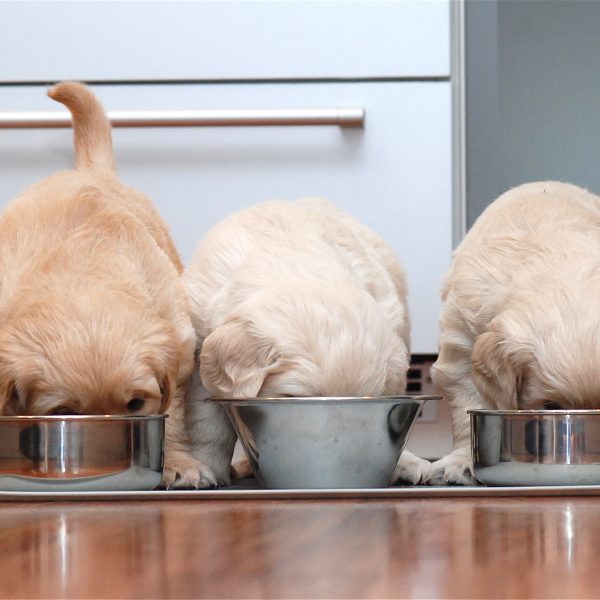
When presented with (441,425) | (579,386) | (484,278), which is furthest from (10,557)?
(441,425)

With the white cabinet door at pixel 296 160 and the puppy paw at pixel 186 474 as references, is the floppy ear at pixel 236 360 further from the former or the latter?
the white cabinet door at pixel 296 160

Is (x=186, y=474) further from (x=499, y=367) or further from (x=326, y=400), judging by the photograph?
(x=499, y=367)

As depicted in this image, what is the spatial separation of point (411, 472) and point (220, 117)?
1247mm

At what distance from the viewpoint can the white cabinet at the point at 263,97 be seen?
3121mm

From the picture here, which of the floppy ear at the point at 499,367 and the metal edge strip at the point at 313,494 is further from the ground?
the floppy ear at the point at 499,367

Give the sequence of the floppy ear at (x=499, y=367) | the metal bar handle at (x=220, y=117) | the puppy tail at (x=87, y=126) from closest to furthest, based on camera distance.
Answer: the floppy ear at (x=499, y=367)
the puppy tail at (x=87, y=126)
the metal bar handle at (x=220, y=117)

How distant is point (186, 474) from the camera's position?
223 centimetres

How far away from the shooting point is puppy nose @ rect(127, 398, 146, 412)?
2.01 m

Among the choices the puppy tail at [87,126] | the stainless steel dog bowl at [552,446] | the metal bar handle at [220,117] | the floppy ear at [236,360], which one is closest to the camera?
the stainless steel dog bowl at [552,446]

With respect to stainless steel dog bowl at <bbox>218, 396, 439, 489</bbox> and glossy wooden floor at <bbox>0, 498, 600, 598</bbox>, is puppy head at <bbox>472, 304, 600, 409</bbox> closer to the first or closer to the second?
stainless steel dog bowl at <bbox>218, 396, 439, 489</bbox>

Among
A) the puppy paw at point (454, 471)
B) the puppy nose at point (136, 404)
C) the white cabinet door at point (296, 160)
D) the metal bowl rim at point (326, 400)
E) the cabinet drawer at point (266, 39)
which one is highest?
the cabinet drawer at point (266, 39)

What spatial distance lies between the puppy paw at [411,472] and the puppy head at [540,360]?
22 cm

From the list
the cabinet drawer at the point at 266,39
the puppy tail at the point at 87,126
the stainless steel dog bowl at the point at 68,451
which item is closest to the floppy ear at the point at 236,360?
the stainless steel dog bowl at the point at 68,451

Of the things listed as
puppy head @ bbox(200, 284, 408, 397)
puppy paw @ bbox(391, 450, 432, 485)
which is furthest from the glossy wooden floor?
puppy paw @ bbox(391, 450, 432, 485)
